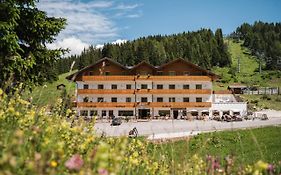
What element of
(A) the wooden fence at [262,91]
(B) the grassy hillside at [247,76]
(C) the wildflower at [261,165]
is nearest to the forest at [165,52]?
(B) the grassy hillside at [247,76]

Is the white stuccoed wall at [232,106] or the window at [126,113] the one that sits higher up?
the white stuccoed wall at [232,106]

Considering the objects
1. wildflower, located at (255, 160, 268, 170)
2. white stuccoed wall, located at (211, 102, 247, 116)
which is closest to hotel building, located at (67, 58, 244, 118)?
white stuccoed wall, located at (211, 102, 247, 116)

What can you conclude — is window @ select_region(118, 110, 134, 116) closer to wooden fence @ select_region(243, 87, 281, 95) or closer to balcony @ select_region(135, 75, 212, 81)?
balcony @ select_region(135, 75, 212, 81)

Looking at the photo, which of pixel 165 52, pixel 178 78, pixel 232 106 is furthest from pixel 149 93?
pixel 165 52

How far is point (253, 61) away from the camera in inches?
7672

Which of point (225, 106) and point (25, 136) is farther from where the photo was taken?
point (225, 106)

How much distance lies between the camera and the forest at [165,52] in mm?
153250

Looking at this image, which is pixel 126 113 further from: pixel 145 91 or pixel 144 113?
pixel 145 91

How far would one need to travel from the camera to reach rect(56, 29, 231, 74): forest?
6033 inches

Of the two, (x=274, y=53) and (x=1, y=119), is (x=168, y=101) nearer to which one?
(x=1, y=119)

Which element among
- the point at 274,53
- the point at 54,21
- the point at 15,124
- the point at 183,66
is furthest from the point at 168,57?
the point at 15,124

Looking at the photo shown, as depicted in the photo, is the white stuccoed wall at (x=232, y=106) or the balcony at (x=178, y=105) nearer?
the balcony at (x=178, y=105)

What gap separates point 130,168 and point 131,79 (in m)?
64.5

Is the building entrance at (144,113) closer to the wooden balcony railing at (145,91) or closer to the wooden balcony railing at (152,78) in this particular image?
the wooden balcony railing at (145,91)
